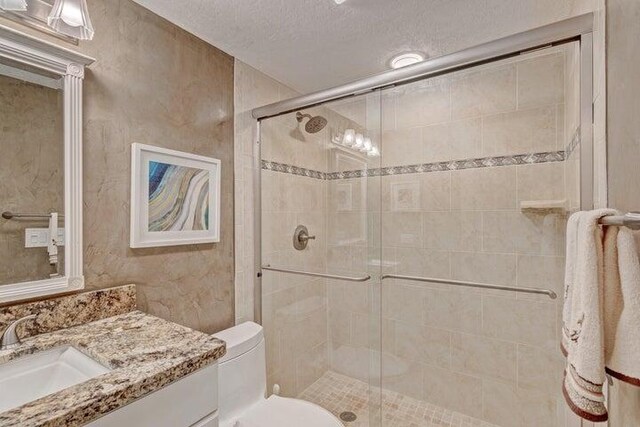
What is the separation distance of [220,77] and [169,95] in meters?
0.34

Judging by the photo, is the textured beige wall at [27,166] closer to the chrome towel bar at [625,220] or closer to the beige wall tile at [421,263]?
the chrome towel bar at [625,220]

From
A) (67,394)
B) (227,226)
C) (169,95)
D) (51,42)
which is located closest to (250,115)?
(169,95)

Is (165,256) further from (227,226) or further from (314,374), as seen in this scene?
(314,374)

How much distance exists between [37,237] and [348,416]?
1.81 meters

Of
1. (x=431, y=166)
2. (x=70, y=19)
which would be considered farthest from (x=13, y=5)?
(x=431, y=166)

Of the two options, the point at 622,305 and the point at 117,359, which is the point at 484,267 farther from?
the point at 117,359

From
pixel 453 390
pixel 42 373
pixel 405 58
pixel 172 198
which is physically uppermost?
pixel 405 58

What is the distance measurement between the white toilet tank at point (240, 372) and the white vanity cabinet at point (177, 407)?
0.43 metres

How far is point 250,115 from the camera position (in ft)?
6.10

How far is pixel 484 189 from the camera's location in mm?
1752

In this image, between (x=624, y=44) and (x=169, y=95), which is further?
(x=169, y=95)

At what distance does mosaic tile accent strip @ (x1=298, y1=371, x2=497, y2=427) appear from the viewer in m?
1.84

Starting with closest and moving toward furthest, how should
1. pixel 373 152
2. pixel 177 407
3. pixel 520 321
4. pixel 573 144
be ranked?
pixel 177 407 → pixel 573 144 → pixel 520 321 → pixel 373 152

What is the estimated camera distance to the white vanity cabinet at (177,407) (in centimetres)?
74
